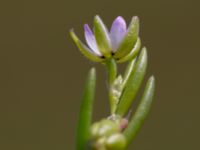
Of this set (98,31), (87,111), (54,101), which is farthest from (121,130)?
(54,101)

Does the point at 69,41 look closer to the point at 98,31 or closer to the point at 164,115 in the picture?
the point at 164,115

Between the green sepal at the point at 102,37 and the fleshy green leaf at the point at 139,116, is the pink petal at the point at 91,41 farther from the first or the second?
the fleshy green leaf at the point at 139,116

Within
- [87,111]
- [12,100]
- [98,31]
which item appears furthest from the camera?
[12,100]

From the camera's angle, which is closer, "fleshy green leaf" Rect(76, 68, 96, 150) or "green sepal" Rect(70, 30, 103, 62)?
"fleshy green leaf" Rect(76, 68, 96, 150)

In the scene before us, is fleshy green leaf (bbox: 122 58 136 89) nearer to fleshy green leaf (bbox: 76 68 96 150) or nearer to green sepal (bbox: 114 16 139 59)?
green sepal (bbox: 114 16 139 59)

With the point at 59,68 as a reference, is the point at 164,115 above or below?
below

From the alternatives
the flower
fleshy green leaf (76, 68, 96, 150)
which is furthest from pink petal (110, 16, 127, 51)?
fleshy green leaf (76, 68, 96, 150)
